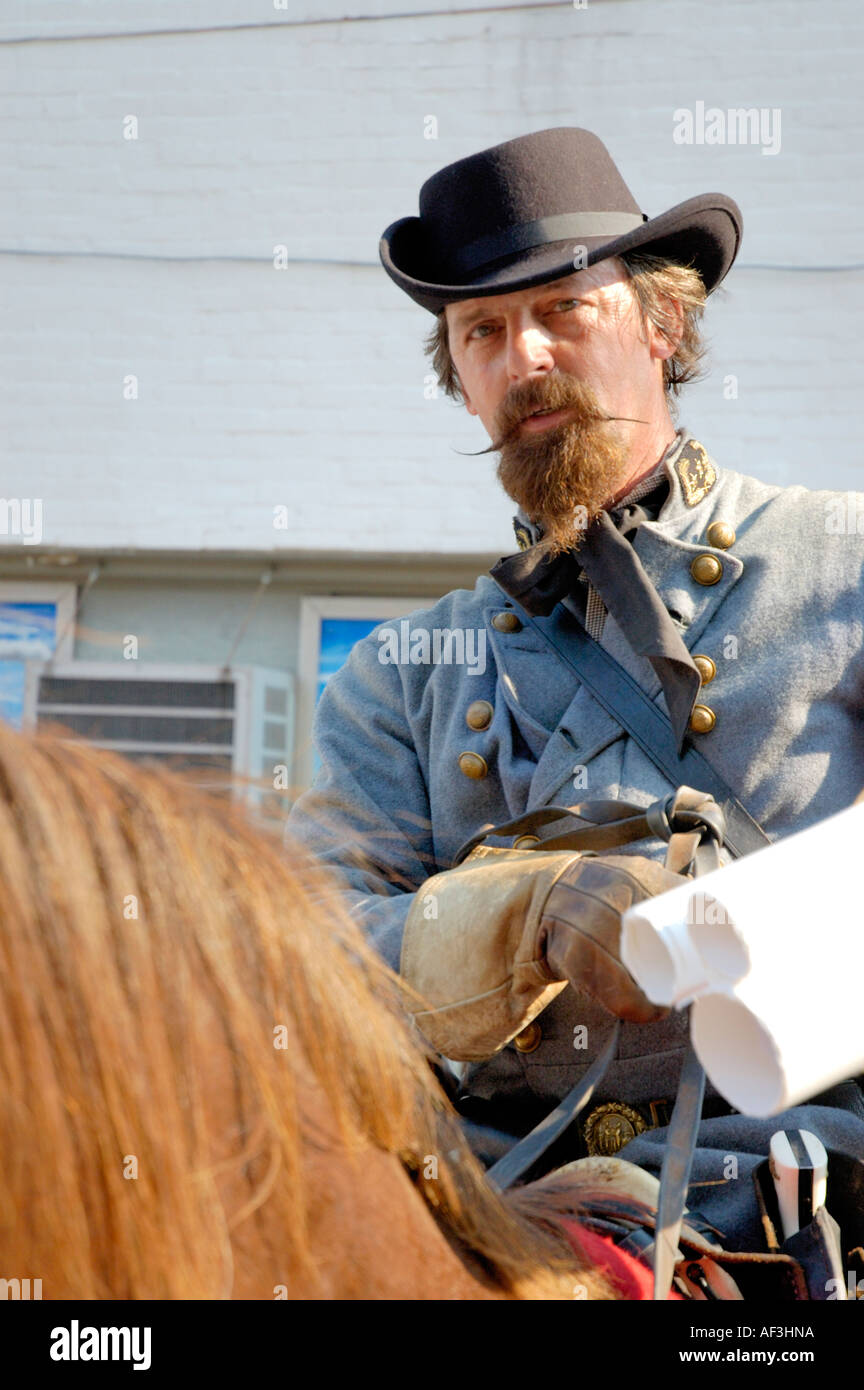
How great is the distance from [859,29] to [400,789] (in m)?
4.52

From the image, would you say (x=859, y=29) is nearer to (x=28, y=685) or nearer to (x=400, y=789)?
(x=28, y=685)

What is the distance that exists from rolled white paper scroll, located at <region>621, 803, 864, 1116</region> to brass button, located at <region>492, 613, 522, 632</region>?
105 cm

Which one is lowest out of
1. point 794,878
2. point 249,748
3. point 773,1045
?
point 249,748

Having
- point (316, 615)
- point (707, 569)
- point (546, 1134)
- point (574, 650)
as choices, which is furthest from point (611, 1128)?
point (316, 615)

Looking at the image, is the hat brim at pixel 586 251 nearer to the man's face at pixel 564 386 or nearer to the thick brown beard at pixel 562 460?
the man's face at pixel 564 386

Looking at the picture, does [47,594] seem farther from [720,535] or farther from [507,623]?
[720,535]

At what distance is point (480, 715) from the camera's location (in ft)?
6.65

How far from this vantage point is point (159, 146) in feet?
18.7

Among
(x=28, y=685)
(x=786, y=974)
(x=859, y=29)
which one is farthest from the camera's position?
(x=28, y=685)

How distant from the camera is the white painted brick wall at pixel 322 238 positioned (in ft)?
17.6

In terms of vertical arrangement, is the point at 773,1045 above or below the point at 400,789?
above

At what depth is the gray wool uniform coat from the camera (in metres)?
1.76
